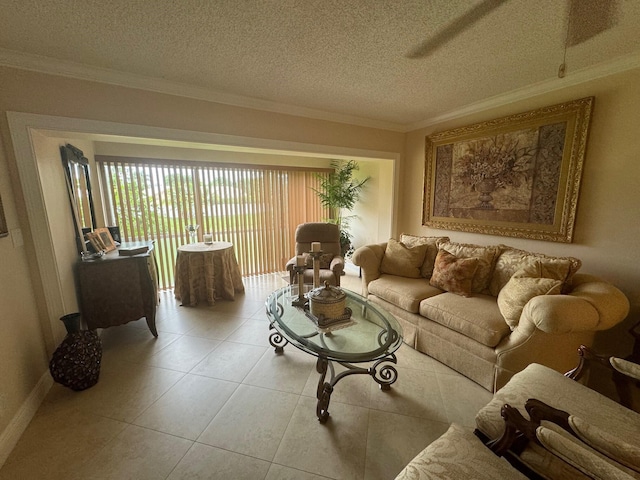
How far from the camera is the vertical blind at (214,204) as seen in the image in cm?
356

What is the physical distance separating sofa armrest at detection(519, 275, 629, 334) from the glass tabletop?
33.8 inches

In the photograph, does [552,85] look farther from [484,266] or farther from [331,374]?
[331,374]

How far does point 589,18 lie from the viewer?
146 centimetres

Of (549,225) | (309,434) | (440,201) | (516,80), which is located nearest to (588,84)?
(516,80)

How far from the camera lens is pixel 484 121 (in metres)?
2.77

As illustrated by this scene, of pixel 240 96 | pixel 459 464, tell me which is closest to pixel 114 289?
pixel 240 96

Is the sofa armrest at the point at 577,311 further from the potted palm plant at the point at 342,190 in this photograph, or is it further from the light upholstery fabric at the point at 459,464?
the potted palm plant at the point at 342,190

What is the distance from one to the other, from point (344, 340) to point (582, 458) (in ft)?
3.88

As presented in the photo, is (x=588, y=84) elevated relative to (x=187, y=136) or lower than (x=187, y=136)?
elevated

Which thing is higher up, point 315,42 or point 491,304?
point 315,42

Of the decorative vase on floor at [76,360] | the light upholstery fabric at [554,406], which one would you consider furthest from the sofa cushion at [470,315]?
the decorative vase on floor at [76,360]

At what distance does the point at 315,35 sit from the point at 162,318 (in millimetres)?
3211

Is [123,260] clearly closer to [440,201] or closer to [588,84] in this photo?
[440,201]

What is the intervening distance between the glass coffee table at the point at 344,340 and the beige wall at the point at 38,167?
1.60 metres
